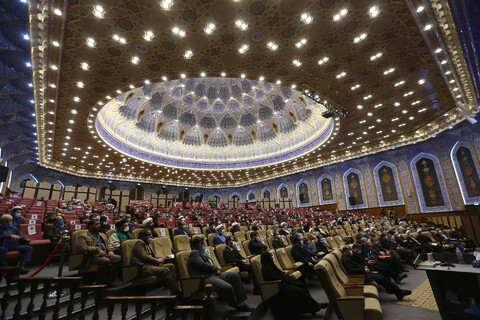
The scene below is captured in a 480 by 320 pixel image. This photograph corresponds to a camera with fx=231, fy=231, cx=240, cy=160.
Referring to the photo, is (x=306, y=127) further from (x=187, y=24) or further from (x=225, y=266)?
(x=225, y=266)

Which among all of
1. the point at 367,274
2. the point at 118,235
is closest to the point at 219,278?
the point at 118,235

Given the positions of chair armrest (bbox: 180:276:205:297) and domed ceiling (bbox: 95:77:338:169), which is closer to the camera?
chair armrest (bbox: 180:276:205:297)

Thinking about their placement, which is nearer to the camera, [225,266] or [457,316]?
[457,316]

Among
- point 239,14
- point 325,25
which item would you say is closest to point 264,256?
point 239,14

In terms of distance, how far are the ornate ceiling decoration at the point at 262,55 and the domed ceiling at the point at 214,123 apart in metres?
5.75

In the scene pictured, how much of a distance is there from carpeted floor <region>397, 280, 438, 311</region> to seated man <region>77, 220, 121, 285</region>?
5432 millimetres

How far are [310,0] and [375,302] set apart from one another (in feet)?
24.7

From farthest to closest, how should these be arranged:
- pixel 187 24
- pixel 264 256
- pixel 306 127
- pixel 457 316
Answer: pixel 306 127 → pixel 187 24 → pixel 264 256 → pixel 457 316

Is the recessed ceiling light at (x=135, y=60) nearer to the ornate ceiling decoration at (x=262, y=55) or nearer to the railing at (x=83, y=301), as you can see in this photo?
the ornate ceiling decoration at (x=262, y=55)

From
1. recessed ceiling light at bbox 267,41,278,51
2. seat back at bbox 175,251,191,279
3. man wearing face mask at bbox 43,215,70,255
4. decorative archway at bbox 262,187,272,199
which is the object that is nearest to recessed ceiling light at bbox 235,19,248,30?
recessed ceiling light at bbox 267,41,278,51

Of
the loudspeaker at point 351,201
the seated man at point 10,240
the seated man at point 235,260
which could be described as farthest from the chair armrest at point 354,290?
the loudspeaker at point 351,201

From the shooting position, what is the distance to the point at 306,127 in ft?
78.9

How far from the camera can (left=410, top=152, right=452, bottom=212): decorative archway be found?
17.6 metres

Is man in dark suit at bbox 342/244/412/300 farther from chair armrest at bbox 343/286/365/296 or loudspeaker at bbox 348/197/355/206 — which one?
loudspeaker at bbox 348/197/355/206
